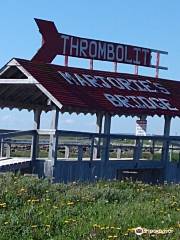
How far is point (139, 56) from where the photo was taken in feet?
87.1

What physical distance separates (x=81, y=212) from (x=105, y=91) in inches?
497

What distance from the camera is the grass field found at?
7.49m

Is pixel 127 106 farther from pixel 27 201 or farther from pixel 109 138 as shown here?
pixel 27 201

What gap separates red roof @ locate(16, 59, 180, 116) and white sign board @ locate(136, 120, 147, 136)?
39cm

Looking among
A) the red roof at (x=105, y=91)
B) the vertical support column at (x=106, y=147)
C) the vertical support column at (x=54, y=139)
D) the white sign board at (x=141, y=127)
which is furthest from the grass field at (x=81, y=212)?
the white sign board at (x=141, y=127)

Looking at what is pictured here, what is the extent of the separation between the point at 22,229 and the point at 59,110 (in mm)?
11659

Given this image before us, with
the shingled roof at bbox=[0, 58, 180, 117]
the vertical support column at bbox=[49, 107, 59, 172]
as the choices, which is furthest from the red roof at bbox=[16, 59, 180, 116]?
the vertical support column at bbox=[49, 107, 59, 172]

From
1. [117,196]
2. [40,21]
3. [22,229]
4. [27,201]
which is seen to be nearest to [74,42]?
[40,21]

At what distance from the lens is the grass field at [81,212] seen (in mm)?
7494

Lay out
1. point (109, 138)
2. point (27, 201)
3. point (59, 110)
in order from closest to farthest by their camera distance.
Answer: point (27, 201) → point (59, 110) → point (109, 138)

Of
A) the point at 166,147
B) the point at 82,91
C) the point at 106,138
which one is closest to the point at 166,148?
the point at 166,147

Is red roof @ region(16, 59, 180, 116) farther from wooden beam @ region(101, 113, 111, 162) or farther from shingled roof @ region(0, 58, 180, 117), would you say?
wooden beam @ region(101, 113, 111, 162)

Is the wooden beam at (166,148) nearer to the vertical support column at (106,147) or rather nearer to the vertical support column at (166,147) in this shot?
the vertical support column at (166,147)

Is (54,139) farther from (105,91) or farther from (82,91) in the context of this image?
(105,91)
